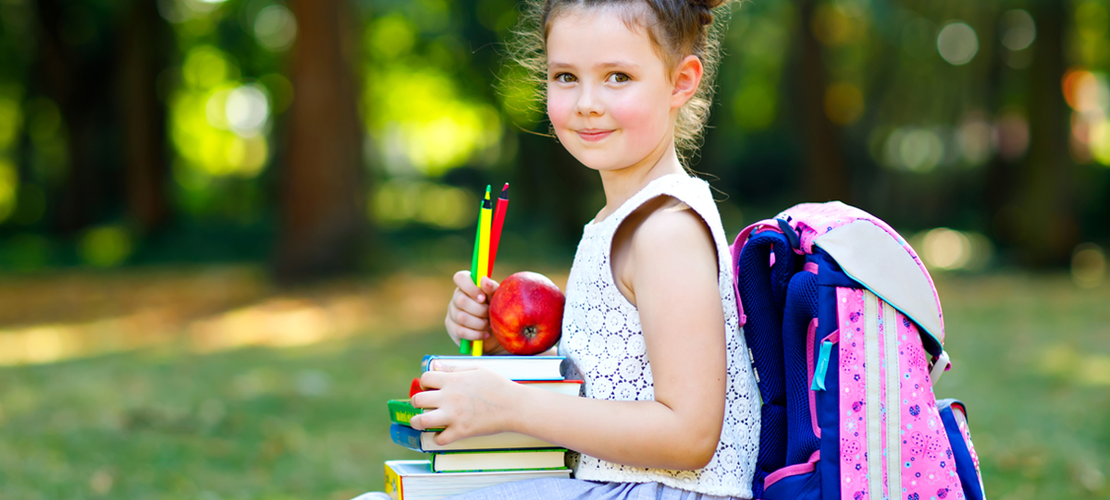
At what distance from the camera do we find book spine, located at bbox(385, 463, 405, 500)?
1.69 m

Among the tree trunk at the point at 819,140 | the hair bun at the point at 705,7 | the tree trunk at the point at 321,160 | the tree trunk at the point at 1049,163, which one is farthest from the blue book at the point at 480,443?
the tree trunk at the point at 819,140

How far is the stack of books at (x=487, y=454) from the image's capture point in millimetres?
1694

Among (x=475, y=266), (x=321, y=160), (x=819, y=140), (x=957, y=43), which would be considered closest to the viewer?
(x=475, y=266)

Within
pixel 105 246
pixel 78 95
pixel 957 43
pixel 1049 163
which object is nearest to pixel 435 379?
pixel 1049 163

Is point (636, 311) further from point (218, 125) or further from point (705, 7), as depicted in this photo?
point (218, 125)

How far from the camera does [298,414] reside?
5652 millimetres

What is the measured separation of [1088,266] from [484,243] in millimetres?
11961

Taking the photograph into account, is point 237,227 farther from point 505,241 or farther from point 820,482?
point 820,482

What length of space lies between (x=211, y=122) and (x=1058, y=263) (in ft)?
93.3

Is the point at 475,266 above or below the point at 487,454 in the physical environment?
above

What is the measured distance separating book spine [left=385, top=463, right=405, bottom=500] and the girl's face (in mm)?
677

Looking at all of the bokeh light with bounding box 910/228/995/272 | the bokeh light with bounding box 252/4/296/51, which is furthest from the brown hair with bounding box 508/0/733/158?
the bokeh light with bounding box 252/4/296/51

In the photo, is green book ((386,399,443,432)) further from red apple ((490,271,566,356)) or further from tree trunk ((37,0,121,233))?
tree trunk ((37,0,121,233))

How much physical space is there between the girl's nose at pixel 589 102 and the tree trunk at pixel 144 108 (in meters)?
17.1
